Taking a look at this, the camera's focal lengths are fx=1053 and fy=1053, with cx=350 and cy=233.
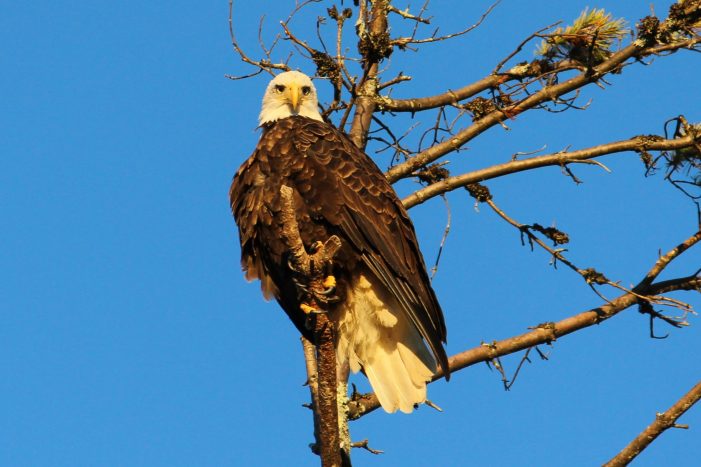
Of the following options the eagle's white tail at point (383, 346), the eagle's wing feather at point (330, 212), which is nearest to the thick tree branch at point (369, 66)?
the eagle's wing feather at point (330, 212)

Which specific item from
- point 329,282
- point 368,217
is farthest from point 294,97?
point 329,282

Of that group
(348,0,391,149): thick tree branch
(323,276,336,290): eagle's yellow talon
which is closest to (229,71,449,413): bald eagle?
(323,276,336,290): eagle's yellow talon

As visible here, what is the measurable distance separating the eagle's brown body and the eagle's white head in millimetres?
484

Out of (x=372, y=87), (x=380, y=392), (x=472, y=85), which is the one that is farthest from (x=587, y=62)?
(x=380, y=392)

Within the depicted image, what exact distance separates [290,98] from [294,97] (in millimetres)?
61

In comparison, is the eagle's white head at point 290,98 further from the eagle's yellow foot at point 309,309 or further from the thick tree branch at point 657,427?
the thick tree branch at point 657,427

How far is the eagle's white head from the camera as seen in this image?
6.21 m

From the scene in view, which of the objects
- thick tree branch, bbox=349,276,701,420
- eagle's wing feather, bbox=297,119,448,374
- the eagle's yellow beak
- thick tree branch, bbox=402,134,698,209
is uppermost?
the eagle's yellow beak

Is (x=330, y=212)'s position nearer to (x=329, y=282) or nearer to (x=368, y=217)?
(x=368, y=217)

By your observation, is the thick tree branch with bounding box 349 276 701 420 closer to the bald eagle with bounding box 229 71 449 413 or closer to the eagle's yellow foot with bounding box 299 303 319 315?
the bald eagle with bounding box 229 71 449 413

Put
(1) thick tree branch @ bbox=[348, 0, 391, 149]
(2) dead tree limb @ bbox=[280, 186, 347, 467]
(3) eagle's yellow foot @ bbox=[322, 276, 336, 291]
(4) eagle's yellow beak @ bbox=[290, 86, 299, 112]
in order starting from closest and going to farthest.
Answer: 1. (2) dead tree limb @ bbox=[280, 186, 347, 467]
2. (3) eagle's yellow foot @ bbox=[322, 276, 336, 291]
3. (1) thick tree branch @ bbox=[348, 0, 391, 149]
4. (4) eagle's yellow beak @ bbox=[290, 86, 299, 112]

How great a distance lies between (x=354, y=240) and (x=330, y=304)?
45cm

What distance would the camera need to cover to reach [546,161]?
5.70 meters

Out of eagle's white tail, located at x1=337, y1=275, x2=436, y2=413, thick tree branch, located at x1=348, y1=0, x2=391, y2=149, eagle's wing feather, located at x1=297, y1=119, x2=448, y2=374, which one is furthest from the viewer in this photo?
thick tree branch, located at x1=348, y1=0, x2=391, y2=149
